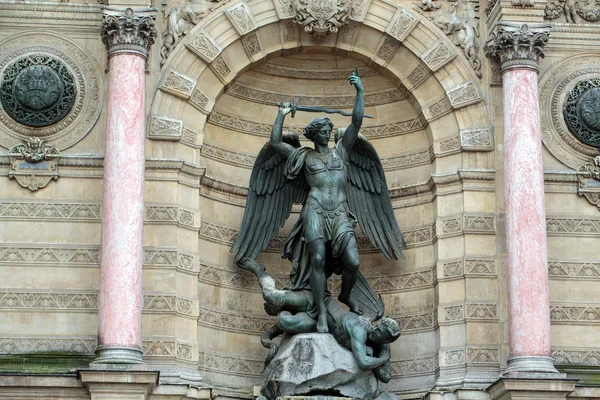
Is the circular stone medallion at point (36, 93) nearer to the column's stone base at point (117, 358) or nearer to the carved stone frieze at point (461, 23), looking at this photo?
the column's stone base at point (117, 358)

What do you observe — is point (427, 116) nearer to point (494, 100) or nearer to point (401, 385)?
point (494, 100)

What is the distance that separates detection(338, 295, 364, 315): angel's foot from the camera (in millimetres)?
18781

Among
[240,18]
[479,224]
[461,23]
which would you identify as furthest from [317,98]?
[479,224]

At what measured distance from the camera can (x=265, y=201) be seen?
19.5m

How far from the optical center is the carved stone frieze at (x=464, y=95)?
63.5 ft

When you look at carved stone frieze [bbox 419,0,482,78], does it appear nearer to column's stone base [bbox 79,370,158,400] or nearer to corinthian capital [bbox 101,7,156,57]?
corinthian capital [bbox 101,7,156,57]

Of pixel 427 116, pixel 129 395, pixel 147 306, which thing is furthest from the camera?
pixel 427 116

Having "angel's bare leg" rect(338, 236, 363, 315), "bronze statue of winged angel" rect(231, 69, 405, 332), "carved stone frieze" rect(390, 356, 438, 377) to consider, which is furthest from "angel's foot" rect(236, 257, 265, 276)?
"carved stone frieze" rect(390, 356, 438, 377)

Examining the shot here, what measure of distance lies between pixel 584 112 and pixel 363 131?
3090 mm

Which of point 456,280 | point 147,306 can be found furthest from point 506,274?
point 147,306

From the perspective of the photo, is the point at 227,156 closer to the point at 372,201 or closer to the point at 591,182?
the point at 372,201

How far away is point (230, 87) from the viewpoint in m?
20.0

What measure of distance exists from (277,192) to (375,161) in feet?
4.50

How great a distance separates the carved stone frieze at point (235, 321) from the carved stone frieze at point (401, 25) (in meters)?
4.18
